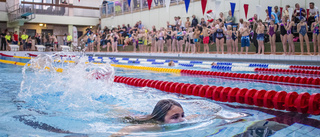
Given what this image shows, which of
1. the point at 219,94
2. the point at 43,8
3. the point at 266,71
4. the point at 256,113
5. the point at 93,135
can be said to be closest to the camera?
the point at 93,135

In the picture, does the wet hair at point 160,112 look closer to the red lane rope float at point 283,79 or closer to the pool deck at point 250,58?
the red lane rope float at point 283,79

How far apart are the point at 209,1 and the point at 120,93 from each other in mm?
11790

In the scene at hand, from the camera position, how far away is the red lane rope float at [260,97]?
311 cm

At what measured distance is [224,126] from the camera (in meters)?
2.64

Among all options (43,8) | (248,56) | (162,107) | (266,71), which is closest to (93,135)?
(162,107)

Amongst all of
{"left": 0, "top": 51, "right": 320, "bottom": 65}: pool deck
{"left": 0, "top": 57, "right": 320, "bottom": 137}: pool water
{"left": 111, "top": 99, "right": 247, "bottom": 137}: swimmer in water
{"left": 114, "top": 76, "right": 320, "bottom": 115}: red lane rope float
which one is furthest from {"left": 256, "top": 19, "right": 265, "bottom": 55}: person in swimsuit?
{"left": 111, "top": 99, "right": 247, "bottom": 137}: swimmer in water

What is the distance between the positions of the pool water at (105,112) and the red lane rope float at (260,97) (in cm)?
9

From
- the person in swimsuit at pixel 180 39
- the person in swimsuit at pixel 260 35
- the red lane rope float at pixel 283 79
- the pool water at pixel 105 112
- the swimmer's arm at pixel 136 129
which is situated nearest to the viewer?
the swimmer's arm at pixel 136 129

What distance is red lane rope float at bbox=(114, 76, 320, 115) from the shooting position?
3109mm

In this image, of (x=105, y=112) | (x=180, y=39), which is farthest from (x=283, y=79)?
(x=180, y=39)

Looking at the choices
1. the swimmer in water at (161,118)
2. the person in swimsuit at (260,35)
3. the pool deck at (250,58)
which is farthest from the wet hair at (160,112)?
the person in swimsuit at (260,35)

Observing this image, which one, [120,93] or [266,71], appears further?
[266,71]

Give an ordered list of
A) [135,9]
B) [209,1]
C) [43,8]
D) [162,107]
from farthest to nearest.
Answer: [43,8]
[135,9]
[209,1]
[162,107]

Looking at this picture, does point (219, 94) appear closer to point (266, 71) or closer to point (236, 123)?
point (236, 123)
